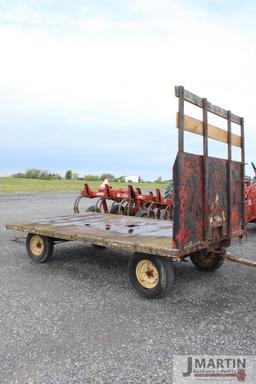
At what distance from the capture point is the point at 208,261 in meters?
6.53

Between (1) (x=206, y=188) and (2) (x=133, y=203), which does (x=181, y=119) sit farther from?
(2) (x=133, y=203)

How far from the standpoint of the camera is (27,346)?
3846mm

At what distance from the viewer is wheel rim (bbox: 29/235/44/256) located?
6.97 m

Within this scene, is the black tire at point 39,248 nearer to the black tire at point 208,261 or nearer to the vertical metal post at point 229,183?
the black tire at point 208,261

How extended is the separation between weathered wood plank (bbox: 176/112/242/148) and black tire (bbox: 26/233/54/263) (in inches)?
125

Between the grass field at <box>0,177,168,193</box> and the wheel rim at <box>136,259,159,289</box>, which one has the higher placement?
the grass field at <box>0,177,168,193</box>

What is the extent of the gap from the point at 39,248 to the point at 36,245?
10 cm

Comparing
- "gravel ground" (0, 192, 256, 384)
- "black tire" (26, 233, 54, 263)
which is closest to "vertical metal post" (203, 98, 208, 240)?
"gravel ground" (0, 192, 256, 384)

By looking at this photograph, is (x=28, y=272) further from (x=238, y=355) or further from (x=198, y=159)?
(x=238, y=355)

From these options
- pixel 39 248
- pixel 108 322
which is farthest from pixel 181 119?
pixel 39 248

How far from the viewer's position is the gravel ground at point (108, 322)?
3.49 meters

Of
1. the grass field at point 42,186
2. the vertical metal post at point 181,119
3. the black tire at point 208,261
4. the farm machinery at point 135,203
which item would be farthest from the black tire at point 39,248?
the grass field at point 42,186

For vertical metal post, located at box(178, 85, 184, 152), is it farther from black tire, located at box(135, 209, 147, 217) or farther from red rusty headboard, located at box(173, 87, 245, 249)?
black tire, located at box(135, 209, 147, 217)

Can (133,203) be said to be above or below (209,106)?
below
